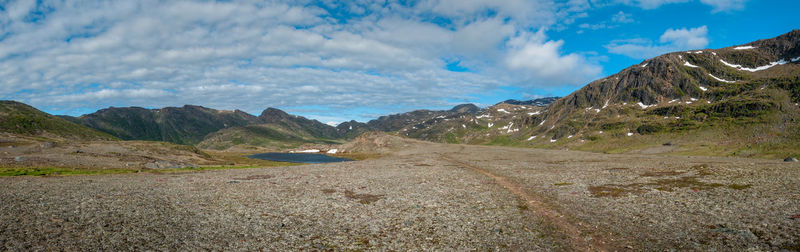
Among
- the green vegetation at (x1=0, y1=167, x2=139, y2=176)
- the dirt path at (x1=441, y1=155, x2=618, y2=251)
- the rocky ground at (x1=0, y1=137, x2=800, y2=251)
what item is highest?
the green vegetation at (x1=0, y1=167, x2=139, y2=176)

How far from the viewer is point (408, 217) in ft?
82.2

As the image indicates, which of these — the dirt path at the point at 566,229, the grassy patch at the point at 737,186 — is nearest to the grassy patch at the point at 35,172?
the dirt path at the point at 566,229

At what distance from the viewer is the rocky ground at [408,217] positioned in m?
18.2

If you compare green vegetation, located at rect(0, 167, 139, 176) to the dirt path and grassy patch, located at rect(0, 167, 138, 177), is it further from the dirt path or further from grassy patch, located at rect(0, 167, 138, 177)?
the dirt path

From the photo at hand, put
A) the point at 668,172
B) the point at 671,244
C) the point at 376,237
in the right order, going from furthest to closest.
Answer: the point at 668,172, the point at 376,237, the point at 671,244

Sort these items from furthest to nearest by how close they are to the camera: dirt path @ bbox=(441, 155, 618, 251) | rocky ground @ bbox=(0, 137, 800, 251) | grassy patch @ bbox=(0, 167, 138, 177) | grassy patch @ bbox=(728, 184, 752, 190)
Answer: grassy patch @ bbox=(0, 167, 138, 177) → grassy patch @ bbox=(728, 184, 752, 190) → dirt path @ bbox=(441, 155, 618, 251) → rocky ground @ bbox=(0, 137, 800, 251)

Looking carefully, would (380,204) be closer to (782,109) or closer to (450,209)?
(450,209)

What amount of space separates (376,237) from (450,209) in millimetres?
8877

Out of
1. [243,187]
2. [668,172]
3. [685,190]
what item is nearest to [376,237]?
[243,187]

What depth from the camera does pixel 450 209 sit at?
2733 centimetres

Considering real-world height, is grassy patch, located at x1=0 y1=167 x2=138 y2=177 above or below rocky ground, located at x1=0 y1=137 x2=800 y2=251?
above

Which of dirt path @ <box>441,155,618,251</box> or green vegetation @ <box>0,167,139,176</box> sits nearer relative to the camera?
dirt path @ <box>441,155,618,251</box>

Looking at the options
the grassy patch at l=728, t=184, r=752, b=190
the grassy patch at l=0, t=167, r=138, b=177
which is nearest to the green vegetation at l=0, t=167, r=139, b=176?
the grassy patch at l=0, t=167, r=138, b=177

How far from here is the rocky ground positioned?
18.2m
